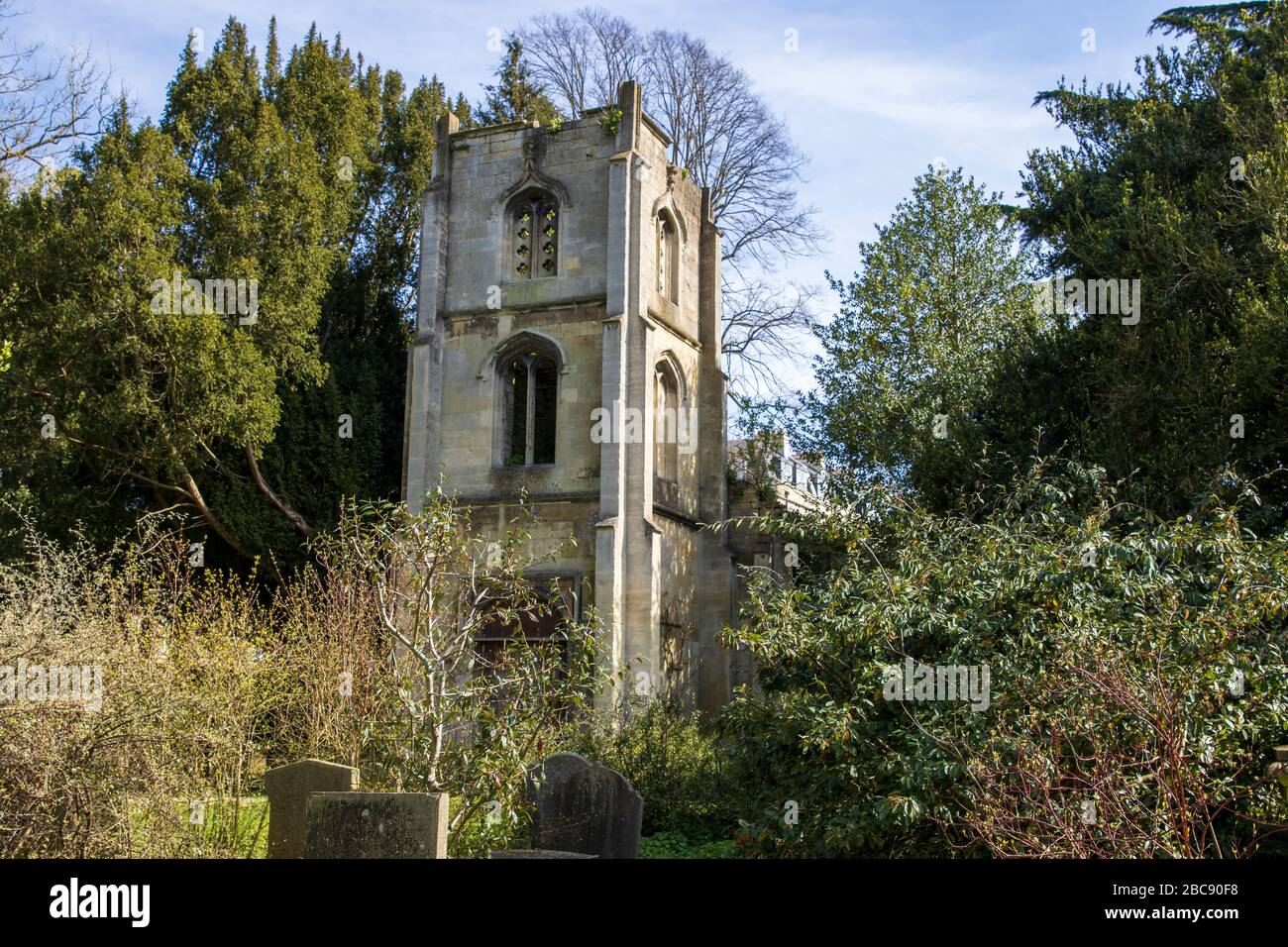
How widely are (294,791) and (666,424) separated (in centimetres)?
1283

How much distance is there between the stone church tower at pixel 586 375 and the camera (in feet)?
62.2

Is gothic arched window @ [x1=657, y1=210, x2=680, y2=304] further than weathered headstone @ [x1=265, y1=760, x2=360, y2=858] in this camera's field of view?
Yes

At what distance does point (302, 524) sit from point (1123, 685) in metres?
17.4

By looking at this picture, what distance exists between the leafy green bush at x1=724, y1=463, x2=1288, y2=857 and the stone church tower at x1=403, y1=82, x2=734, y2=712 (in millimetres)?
9052

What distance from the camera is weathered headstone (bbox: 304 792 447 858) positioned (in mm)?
6844

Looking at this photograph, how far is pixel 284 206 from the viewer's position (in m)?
20.8

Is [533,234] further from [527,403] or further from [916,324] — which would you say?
[916,324]

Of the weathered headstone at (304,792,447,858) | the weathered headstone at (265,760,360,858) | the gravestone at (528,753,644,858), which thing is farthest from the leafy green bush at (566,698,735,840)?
the weathered headstone at (304,792,447,858)

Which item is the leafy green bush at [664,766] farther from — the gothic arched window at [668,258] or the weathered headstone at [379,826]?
the gothic arched window at [668,258]

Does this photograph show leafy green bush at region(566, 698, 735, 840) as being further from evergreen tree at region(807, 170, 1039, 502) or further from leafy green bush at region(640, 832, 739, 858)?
evergreen tree at region(807, 170, 1039, 502)

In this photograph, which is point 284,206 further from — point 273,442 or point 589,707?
point 589,707

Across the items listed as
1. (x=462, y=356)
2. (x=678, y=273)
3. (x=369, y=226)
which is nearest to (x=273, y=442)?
(x=462, y=356)

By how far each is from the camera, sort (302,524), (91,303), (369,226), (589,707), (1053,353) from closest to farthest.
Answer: (589,707), (1053,353), (91,303), (302,524), (369,226)
